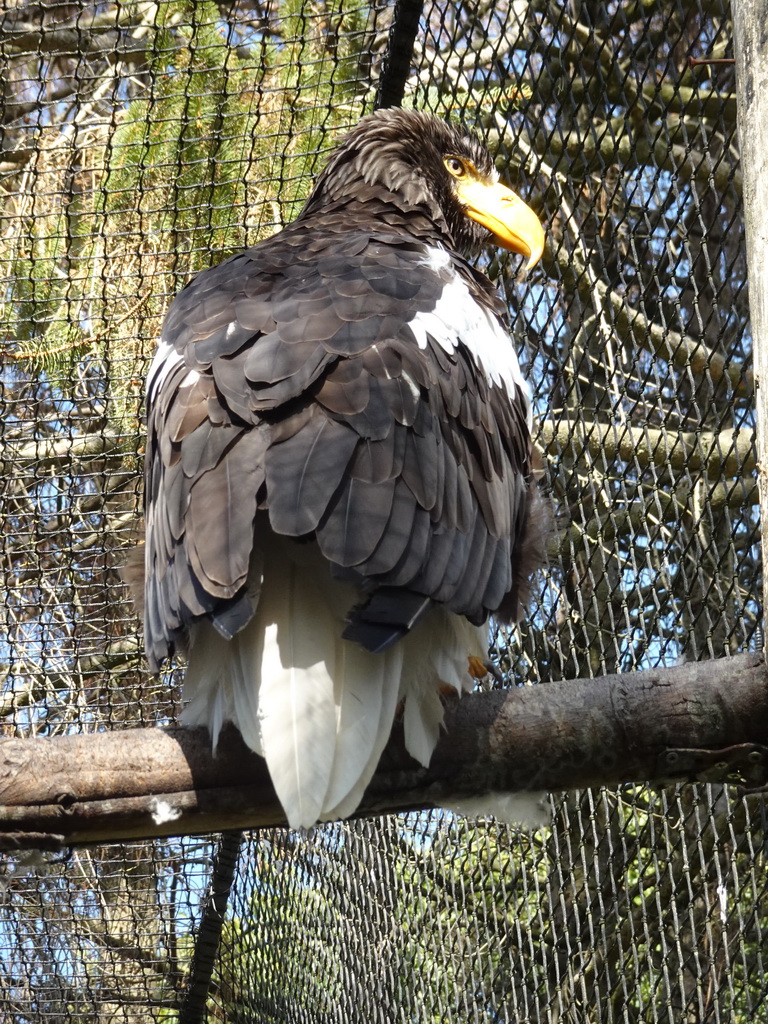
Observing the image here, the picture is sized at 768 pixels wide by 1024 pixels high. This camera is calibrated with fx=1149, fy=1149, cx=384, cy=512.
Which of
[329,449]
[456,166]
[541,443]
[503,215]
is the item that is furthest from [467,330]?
[541,443]

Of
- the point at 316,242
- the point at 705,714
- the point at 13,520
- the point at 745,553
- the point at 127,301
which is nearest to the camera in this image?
the point at 705,714

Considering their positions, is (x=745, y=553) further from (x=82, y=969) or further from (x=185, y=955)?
(x=82, y=969)

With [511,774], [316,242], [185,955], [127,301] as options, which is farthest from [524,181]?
[185,955]

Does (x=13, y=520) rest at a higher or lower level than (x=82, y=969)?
higher

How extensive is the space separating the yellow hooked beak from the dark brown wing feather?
77 cm

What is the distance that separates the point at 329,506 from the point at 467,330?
63 centimetres

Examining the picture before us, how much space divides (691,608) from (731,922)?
81cm

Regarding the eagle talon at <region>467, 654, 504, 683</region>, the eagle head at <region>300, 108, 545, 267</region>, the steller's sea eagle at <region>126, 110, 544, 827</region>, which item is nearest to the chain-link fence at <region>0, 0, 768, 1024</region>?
the eagle head at <region>300, 108, 545, 267</region>

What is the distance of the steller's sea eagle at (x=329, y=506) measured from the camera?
5.29 feet

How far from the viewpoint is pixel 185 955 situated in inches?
170

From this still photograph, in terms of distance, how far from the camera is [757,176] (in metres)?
1.75

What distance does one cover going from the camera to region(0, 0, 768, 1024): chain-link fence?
298cm

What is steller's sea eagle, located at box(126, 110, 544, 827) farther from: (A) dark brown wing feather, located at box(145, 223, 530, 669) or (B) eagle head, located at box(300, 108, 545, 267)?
(B) eagle head, located at box(300, 108, 545, 267)

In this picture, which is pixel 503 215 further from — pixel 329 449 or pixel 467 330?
pixel 329 449
